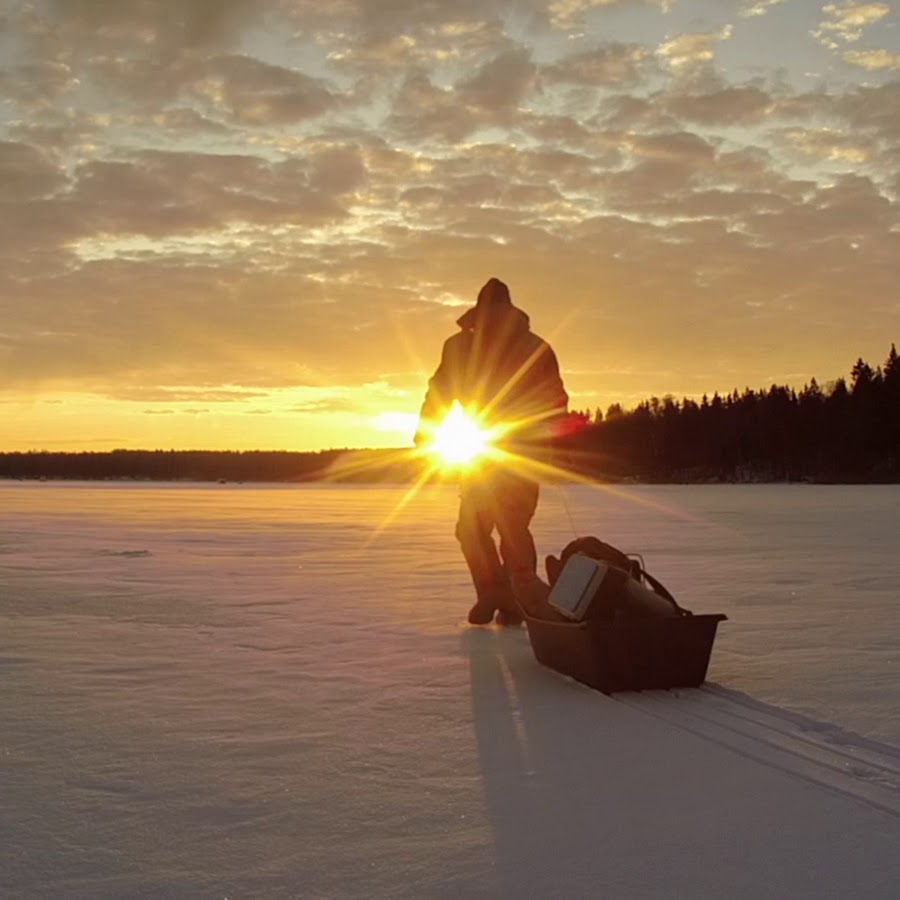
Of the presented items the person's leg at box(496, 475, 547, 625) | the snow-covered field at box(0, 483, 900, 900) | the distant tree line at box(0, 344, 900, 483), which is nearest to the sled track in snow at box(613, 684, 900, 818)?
the snow-covered field at box(0, 483, 900, 900)

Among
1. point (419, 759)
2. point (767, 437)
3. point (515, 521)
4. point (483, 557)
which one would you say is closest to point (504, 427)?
point (515, 521)

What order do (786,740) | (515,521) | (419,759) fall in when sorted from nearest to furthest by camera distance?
1. (419,759)
2. (786,740)
3. (515,521)

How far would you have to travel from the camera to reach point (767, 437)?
267ft

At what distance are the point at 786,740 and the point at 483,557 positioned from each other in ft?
9.64

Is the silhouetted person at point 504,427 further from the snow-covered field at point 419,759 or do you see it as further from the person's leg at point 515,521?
the snow-covered field at point 419,759

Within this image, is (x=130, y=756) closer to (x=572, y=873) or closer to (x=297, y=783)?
(x=297, y=783)

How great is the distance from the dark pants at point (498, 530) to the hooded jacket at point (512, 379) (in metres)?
0.27

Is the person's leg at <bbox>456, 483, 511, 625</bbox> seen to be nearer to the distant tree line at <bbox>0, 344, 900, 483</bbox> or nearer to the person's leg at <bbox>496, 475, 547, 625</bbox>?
the person's leg at <bbox>496, 475, 547, 625</bbox>

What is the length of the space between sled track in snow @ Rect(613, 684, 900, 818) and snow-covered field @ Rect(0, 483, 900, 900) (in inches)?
0.5

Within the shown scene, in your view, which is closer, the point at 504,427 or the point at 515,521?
the point at 515,521

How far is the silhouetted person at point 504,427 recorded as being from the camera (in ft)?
19.7

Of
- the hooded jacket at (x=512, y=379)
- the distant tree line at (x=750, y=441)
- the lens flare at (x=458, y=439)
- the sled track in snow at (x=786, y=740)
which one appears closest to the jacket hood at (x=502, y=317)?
the hooded jacket at (x=512, y=379)

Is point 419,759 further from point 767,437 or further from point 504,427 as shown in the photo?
point 767,437

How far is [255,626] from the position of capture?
5.90 metres
